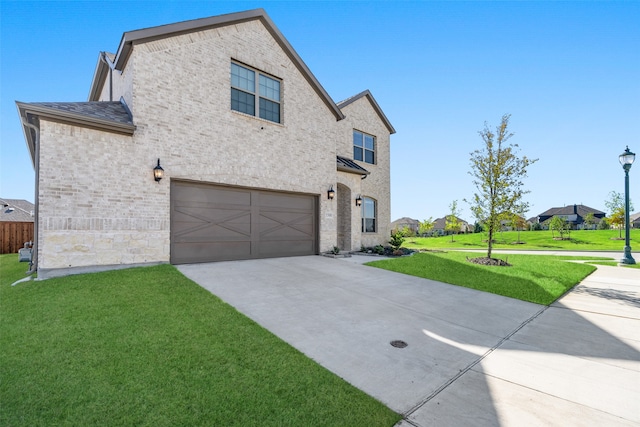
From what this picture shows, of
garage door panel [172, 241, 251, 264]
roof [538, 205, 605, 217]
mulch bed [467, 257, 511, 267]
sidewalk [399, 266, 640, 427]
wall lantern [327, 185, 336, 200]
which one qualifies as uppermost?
roof [538, 205, 605, 217]

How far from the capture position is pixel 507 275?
367 inches

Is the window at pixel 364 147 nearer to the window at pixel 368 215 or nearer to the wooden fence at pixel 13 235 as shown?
the window at pixel 368 215

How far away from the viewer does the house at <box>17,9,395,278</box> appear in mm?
7016

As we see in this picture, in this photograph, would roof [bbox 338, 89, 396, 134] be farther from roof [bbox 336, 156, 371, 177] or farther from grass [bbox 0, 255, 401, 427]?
grass [bbox 0, 255, 401, 427]

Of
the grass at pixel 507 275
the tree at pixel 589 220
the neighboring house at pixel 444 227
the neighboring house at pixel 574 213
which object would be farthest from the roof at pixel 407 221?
the grass at pixel 507 275

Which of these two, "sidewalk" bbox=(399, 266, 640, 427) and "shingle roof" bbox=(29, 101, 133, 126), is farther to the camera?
"shingle roof" bbox=(29, 101, 133, 126)

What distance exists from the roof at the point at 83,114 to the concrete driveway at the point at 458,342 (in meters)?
4.25

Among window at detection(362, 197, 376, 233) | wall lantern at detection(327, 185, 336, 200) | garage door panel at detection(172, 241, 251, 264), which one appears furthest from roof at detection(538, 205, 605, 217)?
garage door panel at detection(172, 241, 251, 264)

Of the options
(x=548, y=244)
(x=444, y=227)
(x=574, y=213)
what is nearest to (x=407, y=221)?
(x=444, y=227)

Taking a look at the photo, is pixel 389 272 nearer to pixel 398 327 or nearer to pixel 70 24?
pixel 398 327

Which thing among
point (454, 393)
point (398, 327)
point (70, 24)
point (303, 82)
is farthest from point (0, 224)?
point (454, 393)

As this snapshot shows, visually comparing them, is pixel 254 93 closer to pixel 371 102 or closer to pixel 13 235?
pixel 371 102

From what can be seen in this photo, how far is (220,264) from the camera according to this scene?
886 cm

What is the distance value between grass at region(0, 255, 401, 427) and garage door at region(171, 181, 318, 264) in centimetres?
379
